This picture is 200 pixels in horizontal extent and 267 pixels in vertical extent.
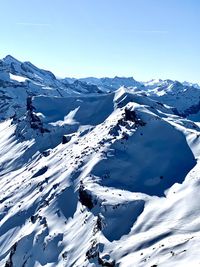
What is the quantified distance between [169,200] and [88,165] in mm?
34057

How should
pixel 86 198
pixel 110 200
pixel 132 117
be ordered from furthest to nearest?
pixel 132 117 < pixel 86 198 < pixel 110 200

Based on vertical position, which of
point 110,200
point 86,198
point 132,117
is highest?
point 132,117

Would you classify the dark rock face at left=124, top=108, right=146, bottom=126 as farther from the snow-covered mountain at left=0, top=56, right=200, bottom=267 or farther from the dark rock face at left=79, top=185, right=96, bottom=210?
the dark rock face at left=79, top=185, right=96, bottom=210

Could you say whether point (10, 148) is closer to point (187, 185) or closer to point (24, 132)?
point (24, 132)

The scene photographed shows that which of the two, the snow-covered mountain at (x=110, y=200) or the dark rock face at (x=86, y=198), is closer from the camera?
the snow-covered mountain at (x=110, y=200)

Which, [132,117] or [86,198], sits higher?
[132,117]

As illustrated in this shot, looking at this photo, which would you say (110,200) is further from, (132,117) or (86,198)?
(132,117)

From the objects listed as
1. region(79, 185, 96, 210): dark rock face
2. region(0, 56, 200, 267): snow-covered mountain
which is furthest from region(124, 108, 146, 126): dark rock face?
region(79, 185, 96, 210): dark rock face

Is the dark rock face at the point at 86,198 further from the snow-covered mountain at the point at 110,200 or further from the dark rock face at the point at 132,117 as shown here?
the dark rock face at the point at 132,117

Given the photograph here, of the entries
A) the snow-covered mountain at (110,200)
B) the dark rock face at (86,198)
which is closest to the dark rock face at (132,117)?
the snow-covered mountain at (110,200)

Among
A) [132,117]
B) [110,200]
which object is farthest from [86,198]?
[132,117]

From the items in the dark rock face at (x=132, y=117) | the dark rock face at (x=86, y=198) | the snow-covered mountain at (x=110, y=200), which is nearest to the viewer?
the snow-covered mountain at (x=110, y=200)

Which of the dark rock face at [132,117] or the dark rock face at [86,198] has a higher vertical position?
the dark rock face at [132,117]

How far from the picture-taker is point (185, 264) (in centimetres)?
6531
